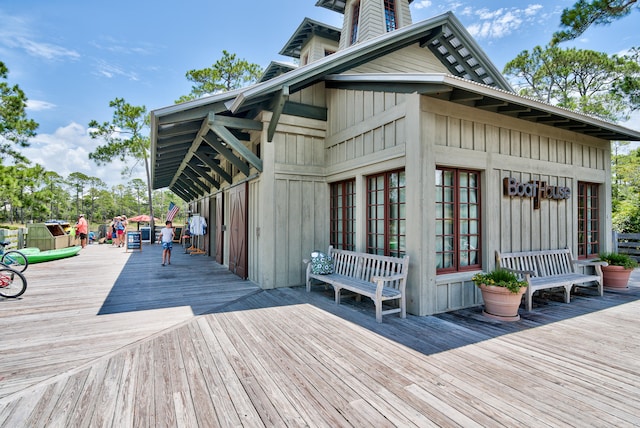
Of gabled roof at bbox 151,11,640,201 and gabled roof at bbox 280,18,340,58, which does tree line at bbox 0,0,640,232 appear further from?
gabled roof at bbox 280,18,340,58

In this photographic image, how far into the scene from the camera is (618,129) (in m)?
5.76

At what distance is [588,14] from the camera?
7.64 meters

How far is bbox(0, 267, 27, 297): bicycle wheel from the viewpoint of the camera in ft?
16.8

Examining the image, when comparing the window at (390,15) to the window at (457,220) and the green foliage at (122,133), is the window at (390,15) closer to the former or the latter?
the window at (457,220)

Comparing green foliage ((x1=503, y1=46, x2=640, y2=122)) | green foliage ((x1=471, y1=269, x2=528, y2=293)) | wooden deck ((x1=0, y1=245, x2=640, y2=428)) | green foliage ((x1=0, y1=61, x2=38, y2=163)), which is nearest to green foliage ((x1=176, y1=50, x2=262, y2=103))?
green foliage ((x1=0, y1=61, x2=38, y2=163))

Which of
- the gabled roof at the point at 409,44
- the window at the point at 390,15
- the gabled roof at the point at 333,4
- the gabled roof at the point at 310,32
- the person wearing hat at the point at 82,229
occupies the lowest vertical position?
the person wearing hat at the point at 82,229

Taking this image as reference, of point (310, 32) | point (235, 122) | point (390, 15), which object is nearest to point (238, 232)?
point (235, 122)

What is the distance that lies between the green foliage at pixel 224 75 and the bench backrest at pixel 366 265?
1736 centimetres

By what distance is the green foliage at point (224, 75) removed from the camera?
1911 cm

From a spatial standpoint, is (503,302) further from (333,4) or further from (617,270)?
(333,4)

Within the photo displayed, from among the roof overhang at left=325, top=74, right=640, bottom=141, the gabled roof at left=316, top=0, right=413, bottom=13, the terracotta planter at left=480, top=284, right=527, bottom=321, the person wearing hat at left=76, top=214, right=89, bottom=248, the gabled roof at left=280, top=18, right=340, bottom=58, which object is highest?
the gabled roof at left=316, top=0, right=413, bottom=13

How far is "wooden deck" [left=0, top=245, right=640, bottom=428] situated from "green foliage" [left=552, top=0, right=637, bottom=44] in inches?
278

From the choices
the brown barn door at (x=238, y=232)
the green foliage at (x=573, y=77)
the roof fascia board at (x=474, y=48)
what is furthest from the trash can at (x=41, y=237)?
the green foliage at (x=573, y=77)

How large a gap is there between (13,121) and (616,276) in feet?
67.3
